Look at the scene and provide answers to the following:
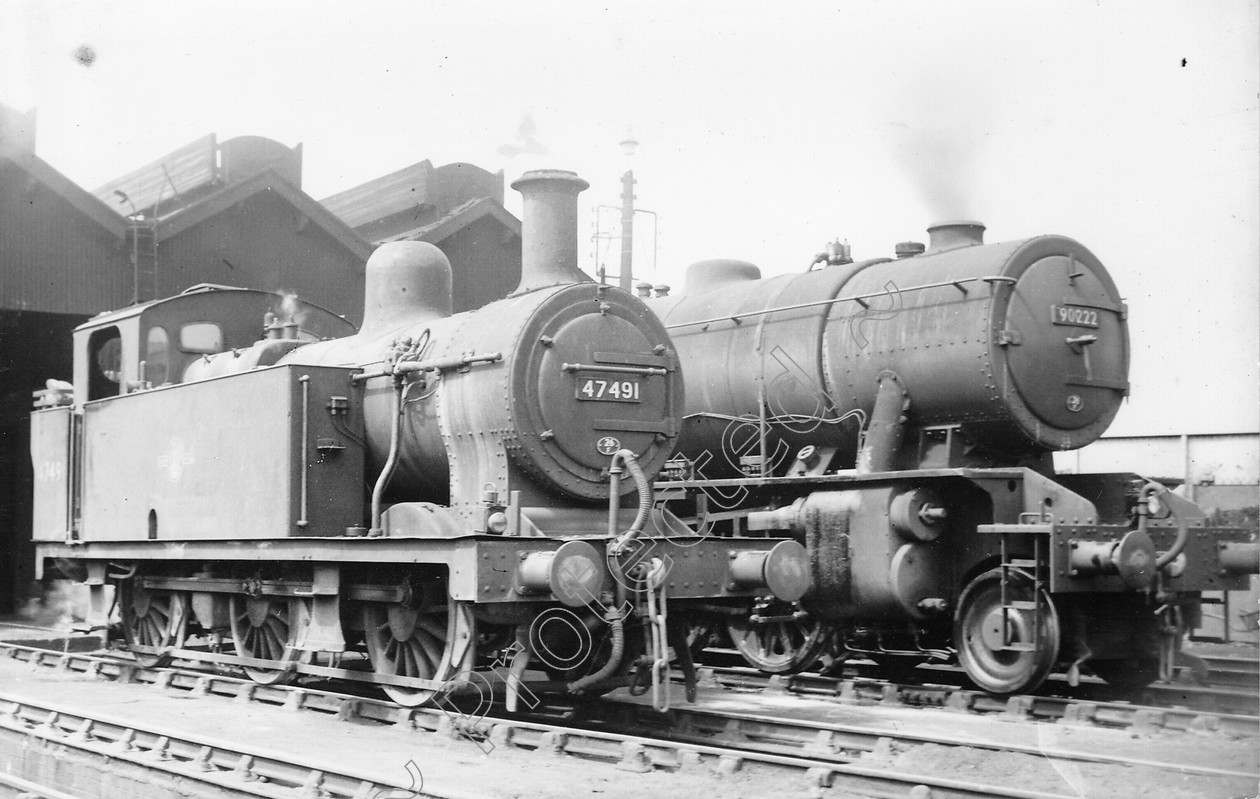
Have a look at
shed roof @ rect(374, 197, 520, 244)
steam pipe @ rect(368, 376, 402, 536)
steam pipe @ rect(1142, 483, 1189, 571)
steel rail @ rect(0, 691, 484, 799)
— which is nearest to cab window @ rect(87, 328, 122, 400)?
steel rail @ rect(0, 691, 484, 799)

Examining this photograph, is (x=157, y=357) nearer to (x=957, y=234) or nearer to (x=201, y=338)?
(x=201, y=338)

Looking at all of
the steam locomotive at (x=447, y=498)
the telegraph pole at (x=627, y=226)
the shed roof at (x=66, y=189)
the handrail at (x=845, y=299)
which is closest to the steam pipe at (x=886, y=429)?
the handrail at (x=845, y=299)

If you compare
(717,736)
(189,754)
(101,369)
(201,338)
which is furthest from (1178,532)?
(101,369)

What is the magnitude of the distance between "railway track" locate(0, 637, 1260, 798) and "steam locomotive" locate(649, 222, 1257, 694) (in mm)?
790

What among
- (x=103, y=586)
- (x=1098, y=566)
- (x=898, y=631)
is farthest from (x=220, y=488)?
(x=1098, y=566)

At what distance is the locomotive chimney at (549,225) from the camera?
8312 mm

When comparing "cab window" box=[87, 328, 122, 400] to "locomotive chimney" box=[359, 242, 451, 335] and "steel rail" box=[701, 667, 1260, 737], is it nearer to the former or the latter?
"locomotive chimney" box=[359, 242, 451, 335]

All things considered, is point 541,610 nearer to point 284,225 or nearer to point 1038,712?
point 1038,712

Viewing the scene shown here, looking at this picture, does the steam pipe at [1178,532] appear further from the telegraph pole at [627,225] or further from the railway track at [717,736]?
the telegraph pole at [627,225]

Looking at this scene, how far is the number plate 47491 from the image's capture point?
26.0 ft

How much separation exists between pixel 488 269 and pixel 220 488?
12700 millimetres

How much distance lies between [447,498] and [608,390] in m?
1.55

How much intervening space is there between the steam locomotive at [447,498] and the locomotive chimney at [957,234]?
9.92 feet

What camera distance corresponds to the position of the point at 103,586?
11.3 meters
